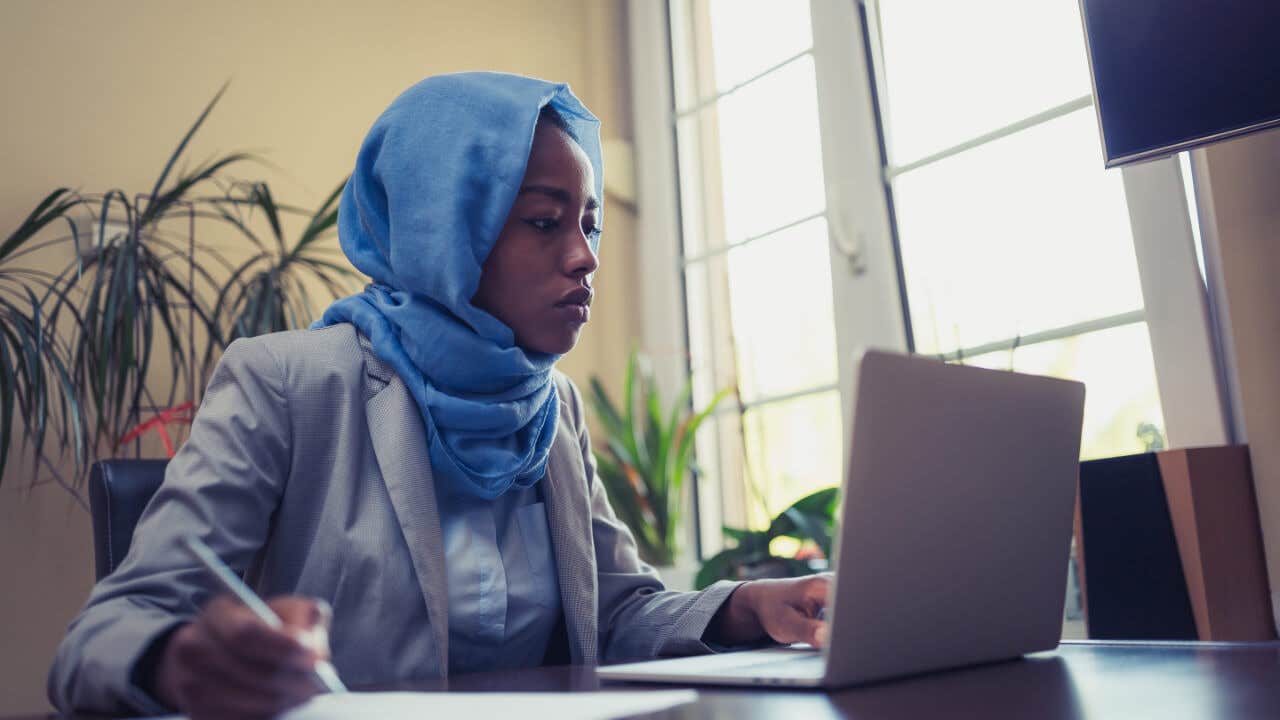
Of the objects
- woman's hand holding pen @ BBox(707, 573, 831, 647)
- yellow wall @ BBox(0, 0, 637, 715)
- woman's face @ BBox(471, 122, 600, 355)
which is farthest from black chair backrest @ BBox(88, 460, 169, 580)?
yellow wall @ BBox(0, 0, 637, 715)

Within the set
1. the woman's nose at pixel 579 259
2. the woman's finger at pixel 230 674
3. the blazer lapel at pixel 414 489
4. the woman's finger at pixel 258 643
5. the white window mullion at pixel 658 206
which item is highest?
the white window mullion at pixel 658 206

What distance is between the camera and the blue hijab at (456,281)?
124cm

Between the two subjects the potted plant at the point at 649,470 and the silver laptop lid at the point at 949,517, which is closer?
the silver laptop lid at the point at 949,517

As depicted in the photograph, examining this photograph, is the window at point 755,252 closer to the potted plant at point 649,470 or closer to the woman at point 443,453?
the potted plant at point 649,470

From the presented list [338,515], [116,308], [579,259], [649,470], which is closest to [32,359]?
[116,308]

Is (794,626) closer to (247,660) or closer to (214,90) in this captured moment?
(247,660)

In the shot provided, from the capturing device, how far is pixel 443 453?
1214 millimetres

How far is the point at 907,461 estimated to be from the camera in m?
0.68

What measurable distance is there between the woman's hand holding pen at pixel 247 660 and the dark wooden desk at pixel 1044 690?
217mm

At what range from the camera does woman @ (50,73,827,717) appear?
3.51 ft

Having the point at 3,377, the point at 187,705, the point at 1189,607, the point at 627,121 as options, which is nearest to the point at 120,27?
the point at 3,377

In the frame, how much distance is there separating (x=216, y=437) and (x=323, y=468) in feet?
0.45

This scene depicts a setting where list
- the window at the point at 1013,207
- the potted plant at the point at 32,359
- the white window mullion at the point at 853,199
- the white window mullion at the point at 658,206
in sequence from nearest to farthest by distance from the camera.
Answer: the potted plant at the point at 32,359 < the window at the point at 1013,207 < the white window mullion at the point at 853,199 < the white window mullion at the point at 658,206

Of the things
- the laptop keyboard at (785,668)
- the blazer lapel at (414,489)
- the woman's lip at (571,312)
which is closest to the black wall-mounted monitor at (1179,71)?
the woman's lip at (571,312)
